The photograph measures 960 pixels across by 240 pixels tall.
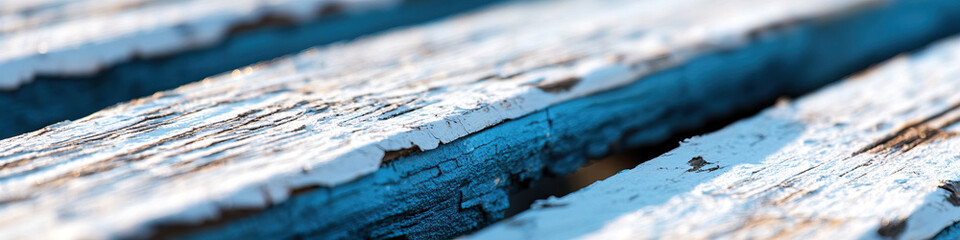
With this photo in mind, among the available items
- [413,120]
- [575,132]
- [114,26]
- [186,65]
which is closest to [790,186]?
[575,132]

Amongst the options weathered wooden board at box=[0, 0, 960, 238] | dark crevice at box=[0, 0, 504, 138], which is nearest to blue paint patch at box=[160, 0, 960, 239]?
weathered wooden board at box=[0, 0, 960, 238]

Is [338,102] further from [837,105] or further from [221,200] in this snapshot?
[837,105]

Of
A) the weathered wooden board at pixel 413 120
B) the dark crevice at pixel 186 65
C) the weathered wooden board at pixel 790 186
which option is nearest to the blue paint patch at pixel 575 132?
the weathered wooden board at pixel 413 120

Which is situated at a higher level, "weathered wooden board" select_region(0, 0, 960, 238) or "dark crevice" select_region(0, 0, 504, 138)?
"dark crevice" select_region(0, 0, 504, 138)

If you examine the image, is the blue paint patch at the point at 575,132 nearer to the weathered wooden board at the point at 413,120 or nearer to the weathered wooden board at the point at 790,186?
the weathered wooden board at the point at 413,120

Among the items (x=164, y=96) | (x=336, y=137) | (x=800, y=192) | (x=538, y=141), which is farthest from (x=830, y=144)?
(x=164, y=96)

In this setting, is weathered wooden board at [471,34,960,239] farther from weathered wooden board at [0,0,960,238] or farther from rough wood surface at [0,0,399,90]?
rough wood surface at [0,0,399,90]

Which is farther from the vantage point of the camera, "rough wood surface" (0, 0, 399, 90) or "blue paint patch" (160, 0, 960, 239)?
"rough wood surface" (0, 0, 399, 90)
